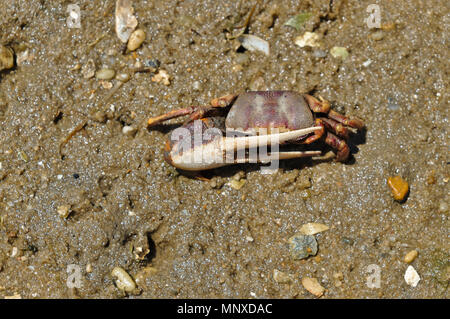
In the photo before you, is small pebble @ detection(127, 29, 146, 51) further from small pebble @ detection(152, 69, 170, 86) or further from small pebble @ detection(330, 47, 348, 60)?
small pebble @ detection(330, 47, 348, 60)

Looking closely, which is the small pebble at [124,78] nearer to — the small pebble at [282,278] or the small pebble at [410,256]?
the small pebble at [282,278]

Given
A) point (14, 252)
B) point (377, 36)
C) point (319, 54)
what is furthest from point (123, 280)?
point (377, 36)

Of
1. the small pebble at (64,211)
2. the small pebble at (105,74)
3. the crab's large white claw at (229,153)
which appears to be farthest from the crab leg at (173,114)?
the small pebble at (64,211)

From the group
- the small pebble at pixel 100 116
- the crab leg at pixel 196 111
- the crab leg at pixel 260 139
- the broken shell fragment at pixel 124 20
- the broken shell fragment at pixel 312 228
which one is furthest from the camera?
the broken shell fragment at pixel 124 20

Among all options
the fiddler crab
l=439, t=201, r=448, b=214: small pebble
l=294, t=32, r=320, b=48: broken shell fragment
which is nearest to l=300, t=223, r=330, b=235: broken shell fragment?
the fiddler crab

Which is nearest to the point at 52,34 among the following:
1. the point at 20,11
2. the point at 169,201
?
the point at 20,11

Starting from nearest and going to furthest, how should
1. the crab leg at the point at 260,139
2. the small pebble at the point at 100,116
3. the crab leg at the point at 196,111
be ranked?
the crab leg at the point at 260,139, the crab leg at the point at 196,111, the small pebble at the point at 100,116

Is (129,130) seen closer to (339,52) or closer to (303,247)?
(303,247)
